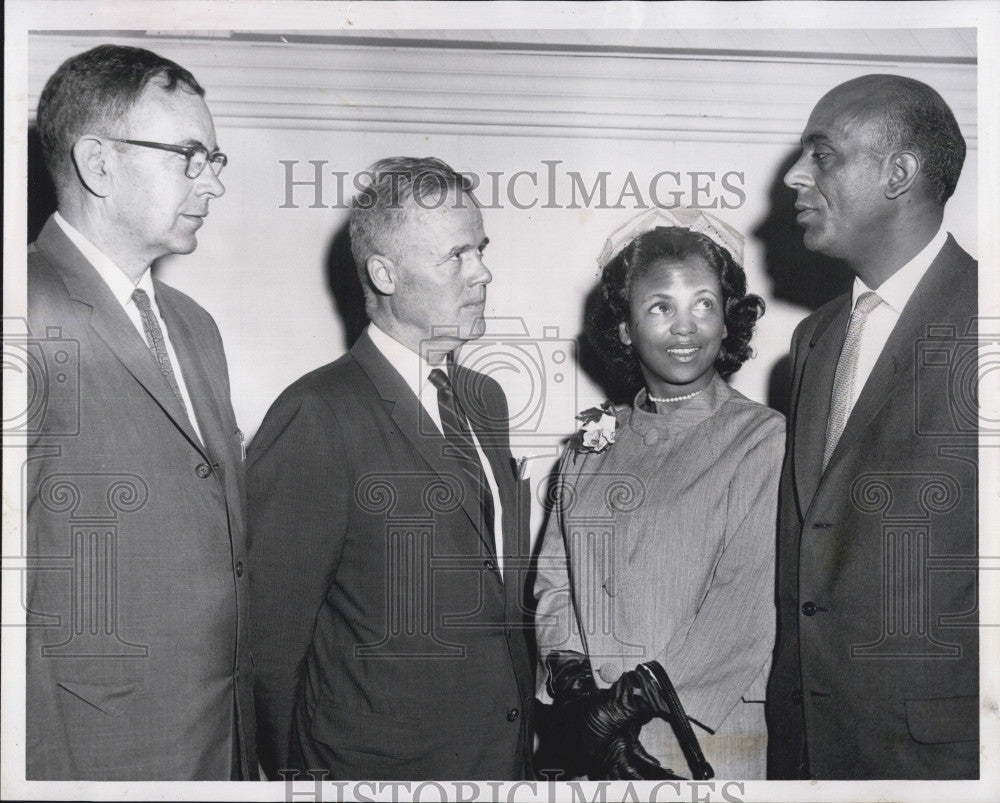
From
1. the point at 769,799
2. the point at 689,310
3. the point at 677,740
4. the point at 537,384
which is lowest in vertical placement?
the point at 769,799

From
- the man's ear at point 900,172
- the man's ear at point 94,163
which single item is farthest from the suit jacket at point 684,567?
the man's ear at point 94,163

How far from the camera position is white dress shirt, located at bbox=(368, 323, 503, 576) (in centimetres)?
250

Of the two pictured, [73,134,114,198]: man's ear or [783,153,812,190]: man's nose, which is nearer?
[73,134,114,198]: man's ear

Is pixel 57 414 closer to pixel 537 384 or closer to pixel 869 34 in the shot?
pixel 537 384

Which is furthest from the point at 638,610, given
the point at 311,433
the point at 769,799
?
the point at 311,433

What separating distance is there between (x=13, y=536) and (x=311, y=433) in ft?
2.55

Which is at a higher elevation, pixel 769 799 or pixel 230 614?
pixel 230 614

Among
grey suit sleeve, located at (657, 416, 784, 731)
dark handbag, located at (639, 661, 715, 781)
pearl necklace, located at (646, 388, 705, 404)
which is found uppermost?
pearl necklace, located at (646, 388, 705, 404)

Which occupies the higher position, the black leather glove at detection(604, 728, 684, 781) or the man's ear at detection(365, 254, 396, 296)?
the man's ear at detection(365, 254, 396, 296)

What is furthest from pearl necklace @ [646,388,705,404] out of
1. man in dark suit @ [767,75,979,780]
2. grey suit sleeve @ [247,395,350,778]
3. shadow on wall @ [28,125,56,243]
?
shadow on wall @ [28,125,56,243]

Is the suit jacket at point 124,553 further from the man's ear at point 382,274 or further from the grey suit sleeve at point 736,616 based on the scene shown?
the grey suit sleeve at point 736,616

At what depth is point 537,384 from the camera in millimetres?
2582

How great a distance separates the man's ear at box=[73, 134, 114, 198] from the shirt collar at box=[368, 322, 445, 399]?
71cm

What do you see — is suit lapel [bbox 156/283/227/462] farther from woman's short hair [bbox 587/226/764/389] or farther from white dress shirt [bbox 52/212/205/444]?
woman's short hair [bbox 587/226/764/389]
